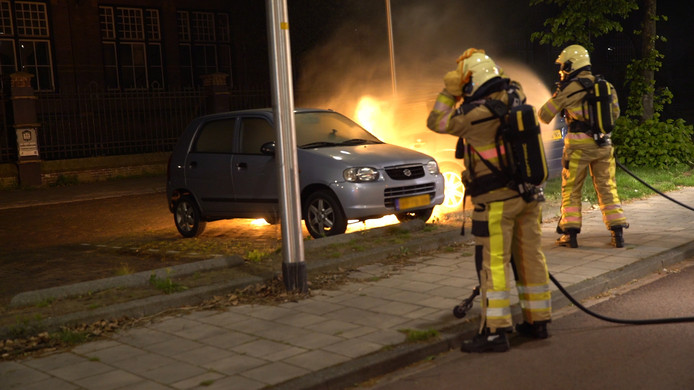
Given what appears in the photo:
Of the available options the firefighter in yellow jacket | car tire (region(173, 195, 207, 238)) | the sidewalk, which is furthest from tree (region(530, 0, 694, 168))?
the firefighter in yellow jacket

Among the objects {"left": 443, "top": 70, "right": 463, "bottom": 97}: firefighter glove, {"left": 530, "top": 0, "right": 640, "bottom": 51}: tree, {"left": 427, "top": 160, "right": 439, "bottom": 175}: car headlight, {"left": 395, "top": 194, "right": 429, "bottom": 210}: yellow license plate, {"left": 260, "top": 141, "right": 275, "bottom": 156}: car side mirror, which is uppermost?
{"left": 530, "top": 0, "right": 640, "bottom": 51}: tree

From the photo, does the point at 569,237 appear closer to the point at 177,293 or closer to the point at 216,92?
the point at 177,293

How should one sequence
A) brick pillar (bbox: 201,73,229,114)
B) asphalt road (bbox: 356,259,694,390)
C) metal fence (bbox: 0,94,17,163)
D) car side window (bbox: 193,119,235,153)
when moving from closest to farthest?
asphalt road (bbox: 356,259,694,390) → car side window (bbox: 193,119,235,153) → metal fence (bbox: 0,94,17,163) → brick pillar (bbox: 201,73,229,114)

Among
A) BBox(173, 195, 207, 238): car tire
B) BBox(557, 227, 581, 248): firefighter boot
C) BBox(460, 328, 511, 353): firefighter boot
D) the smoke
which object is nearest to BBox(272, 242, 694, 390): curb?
BBox(460, 328, 511, 353): firefighter boot

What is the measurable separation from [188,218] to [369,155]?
2.88 m

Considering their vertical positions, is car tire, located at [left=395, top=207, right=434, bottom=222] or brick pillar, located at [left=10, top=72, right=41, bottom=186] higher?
brick pillar, located at [left=10, top=72, right=41, bottom=186]

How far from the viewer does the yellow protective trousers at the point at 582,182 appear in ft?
27.9

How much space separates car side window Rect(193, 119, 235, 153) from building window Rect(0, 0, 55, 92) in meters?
12.9

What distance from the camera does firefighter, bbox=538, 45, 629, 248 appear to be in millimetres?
8164

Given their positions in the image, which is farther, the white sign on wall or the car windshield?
the white sign on wall

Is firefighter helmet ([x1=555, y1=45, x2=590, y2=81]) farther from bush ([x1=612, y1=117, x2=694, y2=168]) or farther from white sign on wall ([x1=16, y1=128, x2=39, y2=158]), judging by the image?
white sign on wall ([x1=16, y1=128, x2=39, y2=158])

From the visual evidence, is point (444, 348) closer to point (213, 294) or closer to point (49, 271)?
point (213, 294)

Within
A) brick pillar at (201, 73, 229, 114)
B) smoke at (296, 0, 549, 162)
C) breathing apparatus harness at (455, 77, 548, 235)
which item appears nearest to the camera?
breathing apparatus harness at (455, 77, 548, 235)

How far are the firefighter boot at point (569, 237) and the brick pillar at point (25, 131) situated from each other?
13.6 m
